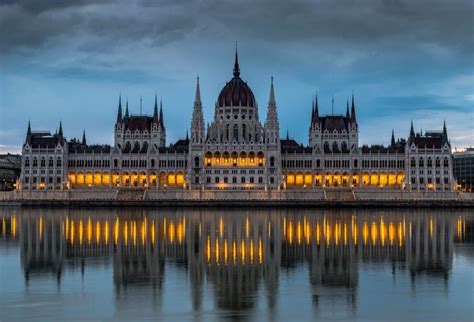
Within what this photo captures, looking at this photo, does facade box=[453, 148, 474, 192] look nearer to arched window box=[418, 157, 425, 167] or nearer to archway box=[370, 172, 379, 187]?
arched window box=[418, 157, 425, 167]

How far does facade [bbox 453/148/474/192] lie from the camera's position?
17088 cm

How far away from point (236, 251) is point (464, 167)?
14505 cm

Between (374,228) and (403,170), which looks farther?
(403,170)

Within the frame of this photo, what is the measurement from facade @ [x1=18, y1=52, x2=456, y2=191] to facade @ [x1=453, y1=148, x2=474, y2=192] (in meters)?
47.1

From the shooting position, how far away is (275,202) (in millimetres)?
105812

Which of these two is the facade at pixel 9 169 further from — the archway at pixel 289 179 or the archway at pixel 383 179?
the archway at pixel 383 179

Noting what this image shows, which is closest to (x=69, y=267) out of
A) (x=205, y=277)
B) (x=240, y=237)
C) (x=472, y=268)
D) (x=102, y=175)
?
(x=205, y=277)

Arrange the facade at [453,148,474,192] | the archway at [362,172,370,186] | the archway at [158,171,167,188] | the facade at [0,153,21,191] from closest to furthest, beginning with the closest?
the archway at [362,172,370,186] < the archway at [158,171,167,188] < the facade at [0,153,21,191] < the facade at [453,148,474,192]

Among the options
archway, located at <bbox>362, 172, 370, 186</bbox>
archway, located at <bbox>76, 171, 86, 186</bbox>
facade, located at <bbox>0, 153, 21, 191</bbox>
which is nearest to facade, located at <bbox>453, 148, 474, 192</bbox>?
archway, located at <bbox>362, 172, 370, 186</bbox>

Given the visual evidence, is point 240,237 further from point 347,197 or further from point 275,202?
point 347,197

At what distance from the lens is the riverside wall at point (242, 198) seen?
105 m

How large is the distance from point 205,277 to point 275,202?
73.8m

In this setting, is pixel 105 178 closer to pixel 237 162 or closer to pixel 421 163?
pixel 237 162

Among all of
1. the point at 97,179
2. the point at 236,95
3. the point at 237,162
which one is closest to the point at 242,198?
the point at 237,162
